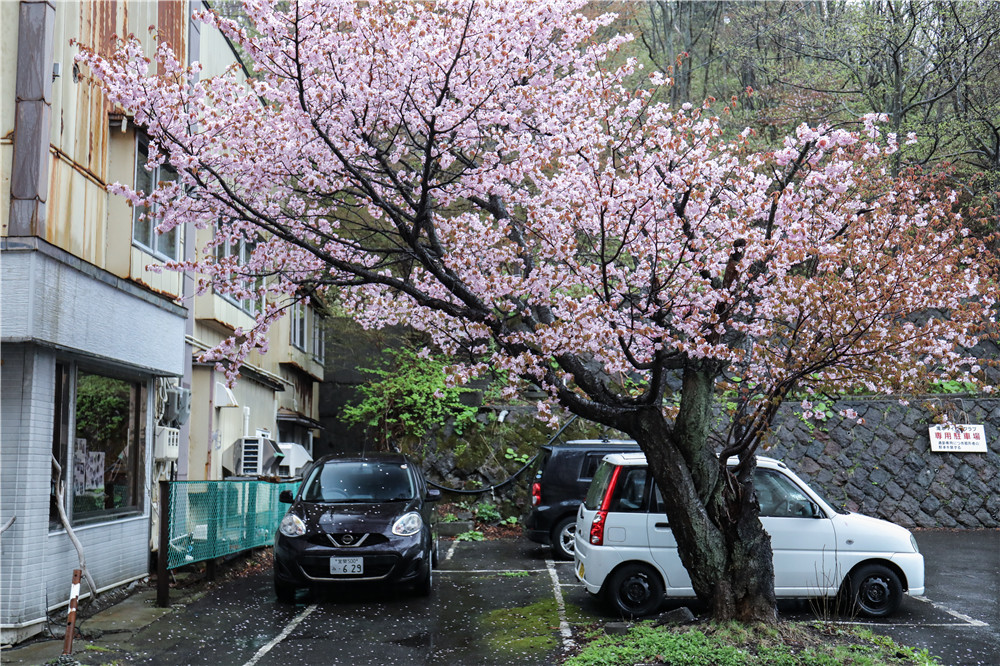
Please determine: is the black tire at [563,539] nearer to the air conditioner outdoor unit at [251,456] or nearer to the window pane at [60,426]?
the air conditioner outdoor unit at [251,456]

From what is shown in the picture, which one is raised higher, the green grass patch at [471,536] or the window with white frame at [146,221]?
the window with white frame at [146,221]

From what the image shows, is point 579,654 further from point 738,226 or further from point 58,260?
point 58,260

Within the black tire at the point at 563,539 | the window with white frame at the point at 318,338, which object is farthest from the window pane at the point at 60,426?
the window with white frame at the point at 318,338

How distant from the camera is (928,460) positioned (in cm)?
1908

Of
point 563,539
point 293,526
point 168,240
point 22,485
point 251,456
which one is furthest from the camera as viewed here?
point 251,456

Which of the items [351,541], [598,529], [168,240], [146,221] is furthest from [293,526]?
[168,240]

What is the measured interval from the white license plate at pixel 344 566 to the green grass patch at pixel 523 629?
1.57 metres

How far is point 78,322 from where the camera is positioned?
834cm

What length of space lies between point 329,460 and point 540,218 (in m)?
5.08

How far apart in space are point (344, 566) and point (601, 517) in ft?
9.77

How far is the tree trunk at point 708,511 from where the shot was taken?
24.4 feet

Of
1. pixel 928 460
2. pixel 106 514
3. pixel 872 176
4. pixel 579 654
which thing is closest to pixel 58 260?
pixel 106 514

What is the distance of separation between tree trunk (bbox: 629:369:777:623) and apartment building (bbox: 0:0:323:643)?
18.7 feet

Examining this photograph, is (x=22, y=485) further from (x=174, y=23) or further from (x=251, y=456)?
(x=251, y=456)
